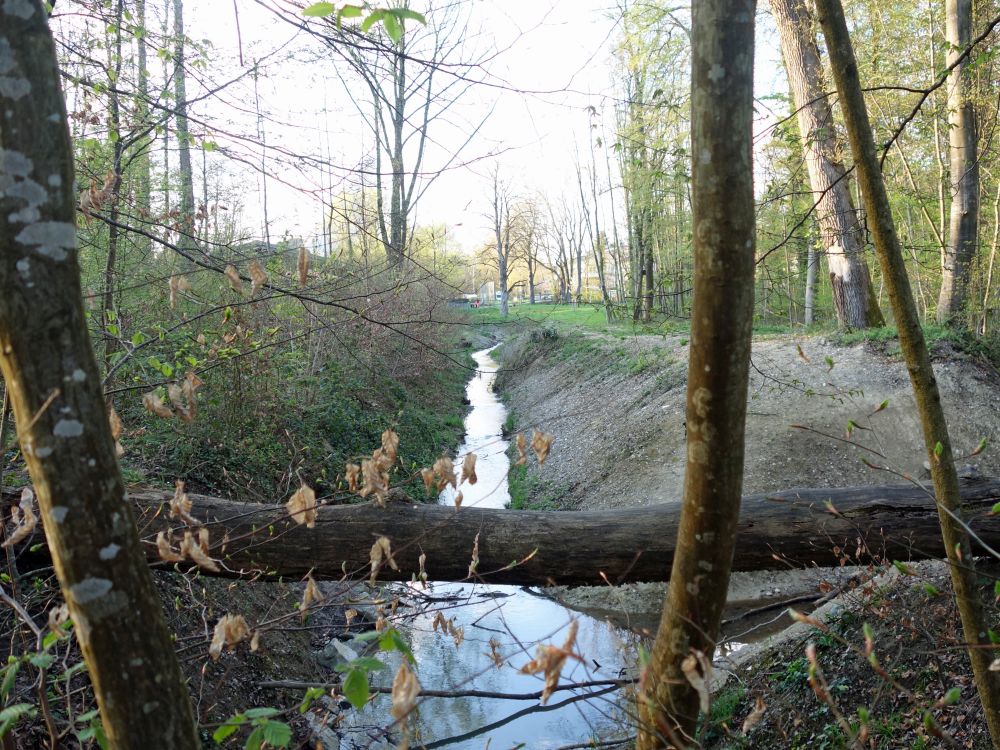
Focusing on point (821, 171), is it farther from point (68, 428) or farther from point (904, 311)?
point (68, 428)

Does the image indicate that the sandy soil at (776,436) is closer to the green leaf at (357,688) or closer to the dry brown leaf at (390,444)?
the dry brown leaf at (390,444)

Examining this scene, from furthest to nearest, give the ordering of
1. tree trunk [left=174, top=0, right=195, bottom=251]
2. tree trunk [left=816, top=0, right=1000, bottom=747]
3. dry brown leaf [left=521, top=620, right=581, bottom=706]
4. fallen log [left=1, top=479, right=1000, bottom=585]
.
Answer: tree trunk [left=174, top=0, right=195, bottom=251] < fallen log [left=1, top=479, right=1000, bottom=585] < tree trunk [left=816, top=0, right=1000, bottom=747] < dry brown leaf [left=521, top=620, right=581, bottom=706]

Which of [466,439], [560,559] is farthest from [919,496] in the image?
[466,439]

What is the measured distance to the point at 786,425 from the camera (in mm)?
10328

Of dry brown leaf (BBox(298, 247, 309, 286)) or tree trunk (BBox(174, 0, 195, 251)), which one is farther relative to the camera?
tree trunk (BBox(174, 0, 195, 251))

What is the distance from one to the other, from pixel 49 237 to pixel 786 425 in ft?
33.1

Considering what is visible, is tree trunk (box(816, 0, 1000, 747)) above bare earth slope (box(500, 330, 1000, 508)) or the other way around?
above

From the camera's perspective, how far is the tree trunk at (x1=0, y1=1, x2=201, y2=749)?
1.63 metres

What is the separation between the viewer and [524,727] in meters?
6.37

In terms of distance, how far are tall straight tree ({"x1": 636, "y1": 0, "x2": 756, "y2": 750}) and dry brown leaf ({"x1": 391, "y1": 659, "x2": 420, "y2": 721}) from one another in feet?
2.51

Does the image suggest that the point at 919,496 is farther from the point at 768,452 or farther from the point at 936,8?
the point at 936,8

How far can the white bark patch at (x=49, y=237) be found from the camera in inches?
64.3

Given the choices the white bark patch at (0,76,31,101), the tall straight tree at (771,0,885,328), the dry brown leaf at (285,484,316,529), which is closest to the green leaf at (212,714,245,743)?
the dry brown leaf at (285,484,316,529)

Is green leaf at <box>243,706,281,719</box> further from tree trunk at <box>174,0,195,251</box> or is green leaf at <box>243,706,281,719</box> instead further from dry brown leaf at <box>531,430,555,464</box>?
tree trunk at <box>174,0,195,251</box>
